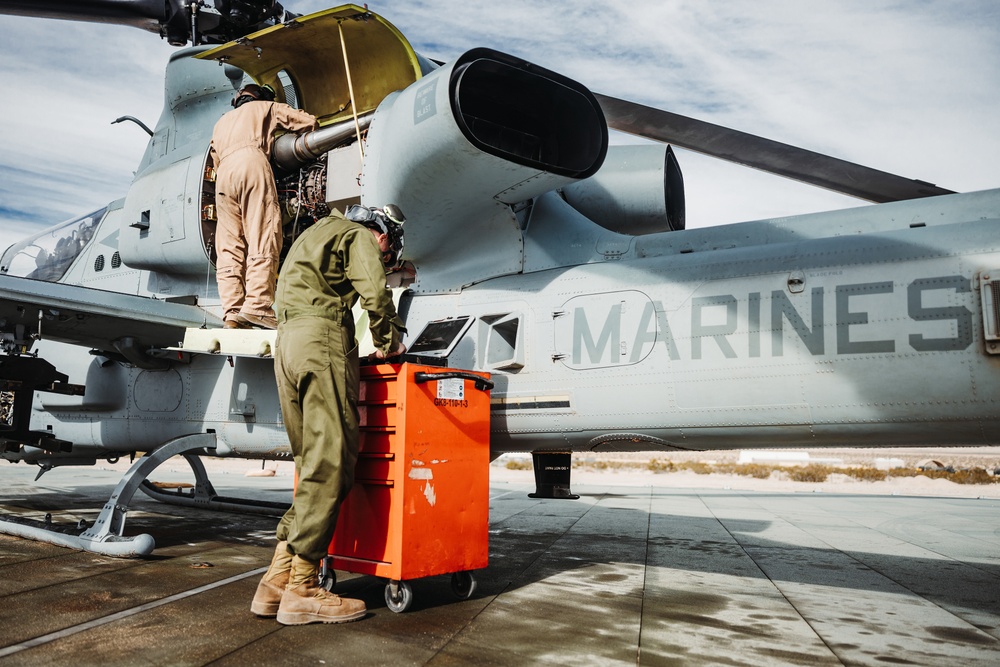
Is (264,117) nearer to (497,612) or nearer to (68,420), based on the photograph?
(68,420)

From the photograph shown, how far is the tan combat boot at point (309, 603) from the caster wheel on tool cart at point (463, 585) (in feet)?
2.11

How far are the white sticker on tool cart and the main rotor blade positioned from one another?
234 cm

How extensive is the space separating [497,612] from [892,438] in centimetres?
229

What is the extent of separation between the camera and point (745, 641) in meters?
3.53

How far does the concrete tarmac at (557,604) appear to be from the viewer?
127 inches

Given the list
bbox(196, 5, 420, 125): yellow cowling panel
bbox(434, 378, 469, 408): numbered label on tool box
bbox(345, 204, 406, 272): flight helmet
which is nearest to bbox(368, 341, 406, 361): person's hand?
bbox(434, 378, 469, 408): numbered label on tool box

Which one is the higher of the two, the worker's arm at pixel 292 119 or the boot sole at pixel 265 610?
the worker's arm at pixel 292 119

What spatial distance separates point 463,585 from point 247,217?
10.5ft

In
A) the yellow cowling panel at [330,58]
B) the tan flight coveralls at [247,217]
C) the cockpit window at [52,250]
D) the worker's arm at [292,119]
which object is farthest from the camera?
the cockpit window at [52,250]

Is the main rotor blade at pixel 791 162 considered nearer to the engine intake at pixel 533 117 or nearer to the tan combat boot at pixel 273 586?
the engine intake at pixel 533 117

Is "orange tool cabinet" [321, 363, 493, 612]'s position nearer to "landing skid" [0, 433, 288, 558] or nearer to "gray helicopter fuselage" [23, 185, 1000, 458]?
"gray helicopter fuselage" [23, 185, 1000, 458]

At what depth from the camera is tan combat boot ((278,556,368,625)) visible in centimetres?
361

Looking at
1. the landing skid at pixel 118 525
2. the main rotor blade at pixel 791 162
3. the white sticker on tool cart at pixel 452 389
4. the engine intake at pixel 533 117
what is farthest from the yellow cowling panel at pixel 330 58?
the landing skid at pixel 118 525

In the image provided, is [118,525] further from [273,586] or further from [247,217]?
[247,217]
